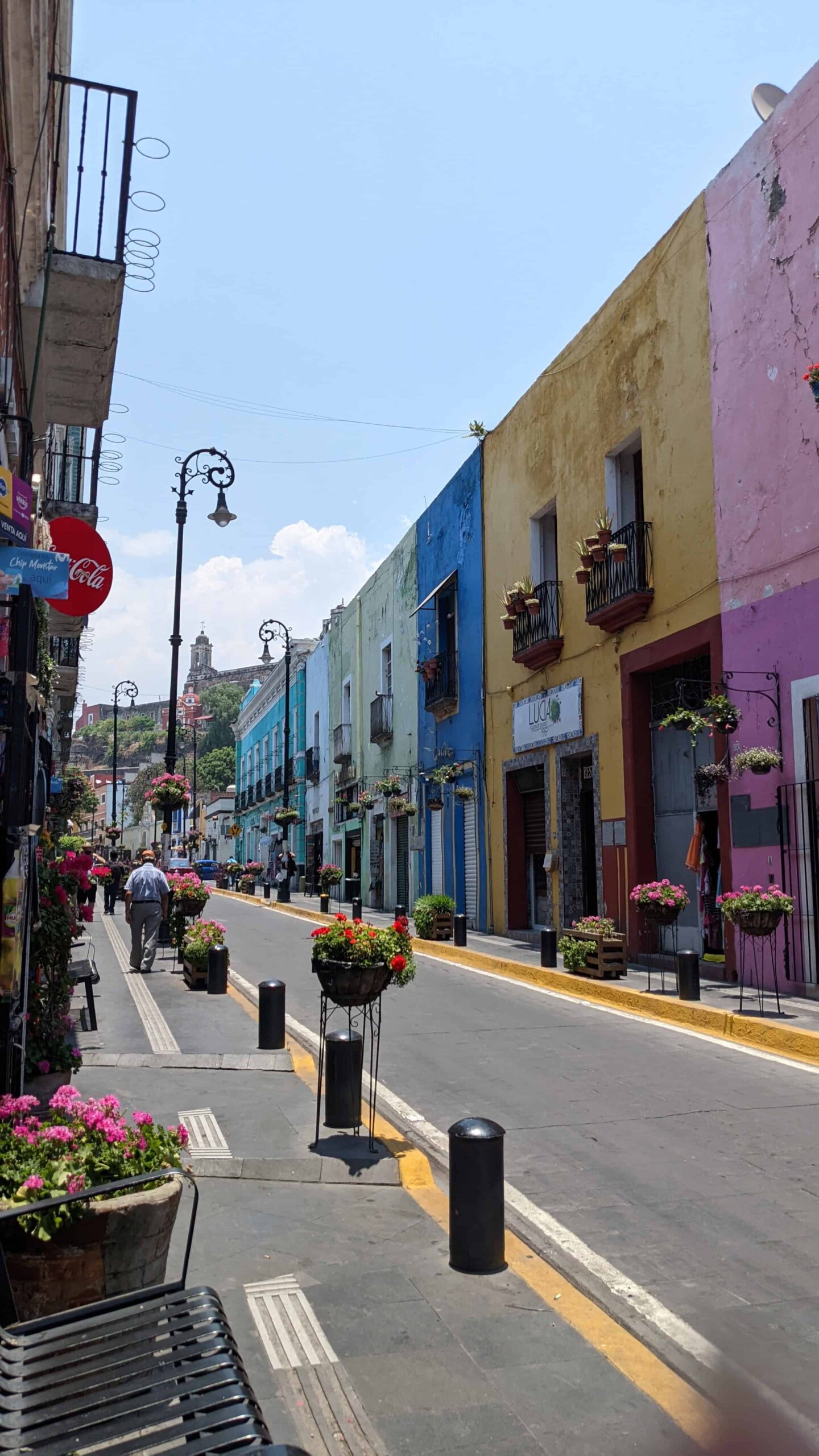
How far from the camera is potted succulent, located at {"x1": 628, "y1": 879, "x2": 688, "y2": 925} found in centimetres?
1297

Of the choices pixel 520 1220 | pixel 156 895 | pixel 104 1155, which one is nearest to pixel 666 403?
pixel 156 895

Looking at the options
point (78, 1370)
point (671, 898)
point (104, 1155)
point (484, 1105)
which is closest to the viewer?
point (78, 1370)

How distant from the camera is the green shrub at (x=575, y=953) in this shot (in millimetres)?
14312

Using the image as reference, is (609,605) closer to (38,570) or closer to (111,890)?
(38,570)

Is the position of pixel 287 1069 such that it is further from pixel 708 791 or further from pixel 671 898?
pixel 708 791

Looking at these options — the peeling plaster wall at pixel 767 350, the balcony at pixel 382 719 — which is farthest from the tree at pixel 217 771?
the peeling plaster wall at pixel 767 350

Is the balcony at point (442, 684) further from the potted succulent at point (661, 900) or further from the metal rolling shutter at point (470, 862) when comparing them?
A: the potted succulent at point (661, 900)

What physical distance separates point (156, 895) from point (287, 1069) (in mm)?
6581

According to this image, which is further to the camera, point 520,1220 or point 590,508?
point 590,508

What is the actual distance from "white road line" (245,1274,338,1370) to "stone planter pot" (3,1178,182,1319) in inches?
27.2

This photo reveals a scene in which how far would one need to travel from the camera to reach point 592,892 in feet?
62.6

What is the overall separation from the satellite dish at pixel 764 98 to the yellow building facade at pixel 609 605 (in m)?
1.38

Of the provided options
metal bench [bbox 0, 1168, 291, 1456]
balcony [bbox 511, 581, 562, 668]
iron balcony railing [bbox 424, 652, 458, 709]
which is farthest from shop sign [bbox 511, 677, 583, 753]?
metal bench [bbox 0, 1168, 291, 1456]

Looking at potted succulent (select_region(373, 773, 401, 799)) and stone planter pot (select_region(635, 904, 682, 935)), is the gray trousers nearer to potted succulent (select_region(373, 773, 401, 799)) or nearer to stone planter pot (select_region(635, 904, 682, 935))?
stone planter pot (select_region(635, 904, 682, 935))
